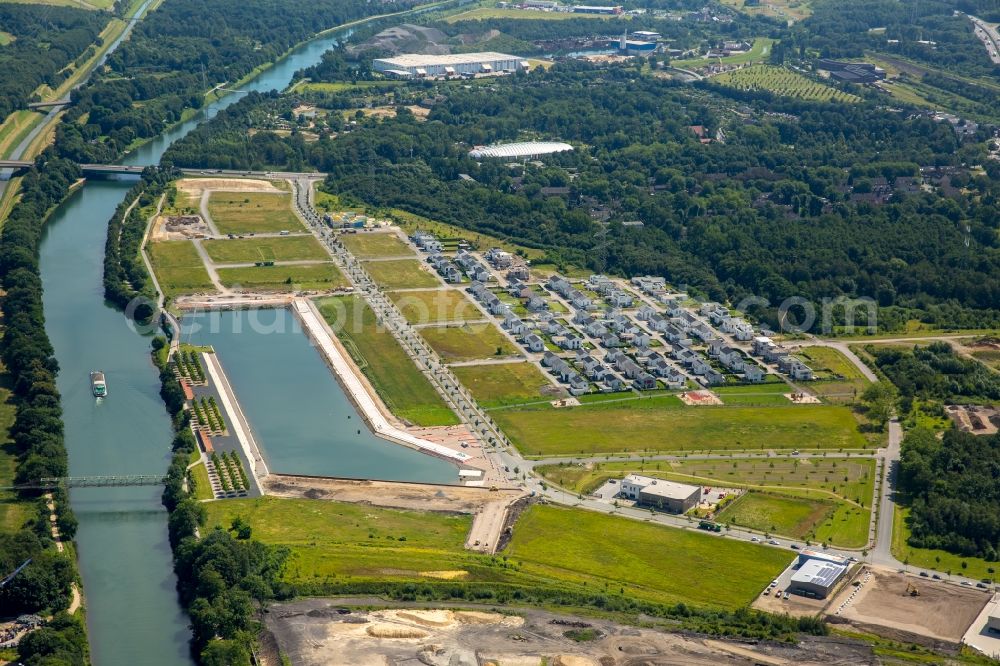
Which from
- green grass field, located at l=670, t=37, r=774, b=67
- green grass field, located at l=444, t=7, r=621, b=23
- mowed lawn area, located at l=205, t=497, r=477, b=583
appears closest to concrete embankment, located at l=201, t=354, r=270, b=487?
mowed lawn area, located at l=205, t=497, r=477, b=583

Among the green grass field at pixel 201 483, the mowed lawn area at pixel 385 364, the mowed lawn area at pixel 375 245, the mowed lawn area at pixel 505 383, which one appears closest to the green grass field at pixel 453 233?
the mowed lawn area at pixel 375 245

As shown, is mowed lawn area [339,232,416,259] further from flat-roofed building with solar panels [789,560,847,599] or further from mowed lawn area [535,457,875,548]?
flat-roofed building with solar panels [789,560,847,599]

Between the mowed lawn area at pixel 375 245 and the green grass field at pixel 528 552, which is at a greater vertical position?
the green grass field at pixel 528 552

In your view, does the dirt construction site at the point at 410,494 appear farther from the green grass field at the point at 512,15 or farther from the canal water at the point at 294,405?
the green grass field at the point at 512,15

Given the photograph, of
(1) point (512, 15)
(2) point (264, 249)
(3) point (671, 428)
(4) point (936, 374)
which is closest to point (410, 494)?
(3) point (671, 428)

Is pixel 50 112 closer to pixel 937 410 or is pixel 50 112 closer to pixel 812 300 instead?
pixel 812 300

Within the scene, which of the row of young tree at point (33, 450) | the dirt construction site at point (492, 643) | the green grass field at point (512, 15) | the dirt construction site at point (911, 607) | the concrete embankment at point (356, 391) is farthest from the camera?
the green grass field at point (512, 15)
